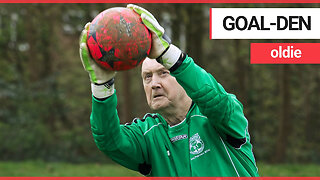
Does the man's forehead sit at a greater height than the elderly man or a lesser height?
greater

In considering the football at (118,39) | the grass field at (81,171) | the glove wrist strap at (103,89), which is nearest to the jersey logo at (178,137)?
the glove wrist strap at (103,89)

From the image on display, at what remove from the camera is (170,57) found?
3.39 metres

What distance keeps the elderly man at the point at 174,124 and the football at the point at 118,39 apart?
63 millimetres

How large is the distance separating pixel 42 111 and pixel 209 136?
565 inches

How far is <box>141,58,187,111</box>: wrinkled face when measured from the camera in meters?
4.21

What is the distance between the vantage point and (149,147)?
4.38 metres

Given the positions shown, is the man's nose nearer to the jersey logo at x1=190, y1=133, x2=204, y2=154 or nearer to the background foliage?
the jersey logo at x1=190, y1=133, x2=204, y2=154

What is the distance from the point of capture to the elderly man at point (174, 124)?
11.4 feet

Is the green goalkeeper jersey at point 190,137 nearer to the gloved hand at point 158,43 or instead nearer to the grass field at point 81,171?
the gloved hand at point 158,43

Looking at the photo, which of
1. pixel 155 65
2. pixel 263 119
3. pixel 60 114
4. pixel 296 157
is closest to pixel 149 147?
pixel 155 65

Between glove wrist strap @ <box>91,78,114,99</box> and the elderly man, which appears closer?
the elderly man

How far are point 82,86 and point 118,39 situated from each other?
20.2m

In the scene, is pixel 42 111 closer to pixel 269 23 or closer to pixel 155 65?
pixel 269 23

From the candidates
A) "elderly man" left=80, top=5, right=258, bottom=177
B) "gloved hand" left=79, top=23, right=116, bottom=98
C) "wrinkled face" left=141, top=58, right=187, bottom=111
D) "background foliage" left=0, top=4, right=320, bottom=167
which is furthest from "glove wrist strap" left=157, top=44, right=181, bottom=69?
"background foliage" left=0, top=4, right=320, bottom=167
